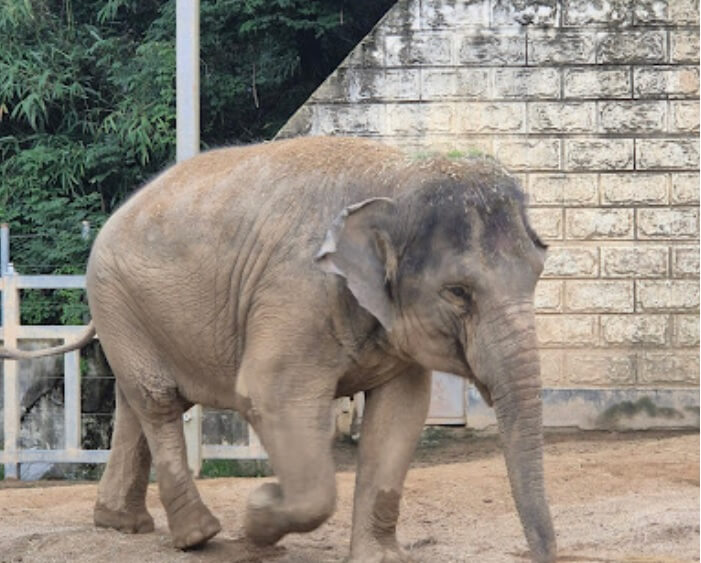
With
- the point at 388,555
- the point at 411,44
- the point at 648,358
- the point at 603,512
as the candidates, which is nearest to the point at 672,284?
the point at 648,358

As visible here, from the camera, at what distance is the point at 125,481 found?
8.38m

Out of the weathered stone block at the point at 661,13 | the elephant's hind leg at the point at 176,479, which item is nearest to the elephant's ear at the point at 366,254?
the elephant's hind leg at the point at 176,479

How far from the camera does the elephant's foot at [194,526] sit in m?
7.68

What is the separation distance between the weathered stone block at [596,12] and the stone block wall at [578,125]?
0.01 meters

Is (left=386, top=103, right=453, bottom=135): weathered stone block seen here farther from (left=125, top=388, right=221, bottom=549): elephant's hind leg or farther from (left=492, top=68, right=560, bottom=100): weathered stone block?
(left=125, top=388, right=221, bottom=549): elephant's hind leg

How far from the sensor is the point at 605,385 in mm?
12398

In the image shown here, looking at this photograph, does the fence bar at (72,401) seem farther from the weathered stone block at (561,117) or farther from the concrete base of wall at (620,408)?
the weathered stone block at (561,117)

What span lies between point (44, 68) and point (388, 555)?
9542 mm

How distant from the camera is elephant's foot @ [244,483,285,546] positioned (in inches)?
269

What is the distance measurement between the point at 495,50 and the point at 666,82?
4.50 ft

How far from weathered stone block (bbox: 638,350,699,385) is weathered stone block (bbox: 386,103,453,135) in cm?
242

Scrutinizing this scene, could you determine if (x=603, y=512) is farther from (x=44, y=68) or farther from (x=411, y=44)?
(x=44, y=68)

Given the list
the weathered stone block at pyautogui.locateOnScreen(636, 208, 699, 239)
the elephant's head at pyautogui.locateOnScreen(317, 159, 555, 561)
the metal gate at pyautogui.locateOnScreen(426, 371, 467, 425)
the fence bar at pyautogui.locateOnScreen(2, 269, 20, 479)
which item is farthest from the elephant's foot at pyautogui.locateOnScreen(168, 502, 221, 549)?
the weathered stone block at pyautogui.locateOnScreen(636, 208, 699, 239)

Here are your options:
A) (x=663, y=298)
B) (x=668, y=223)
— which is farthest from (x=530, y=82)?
(x=663, y=298)
